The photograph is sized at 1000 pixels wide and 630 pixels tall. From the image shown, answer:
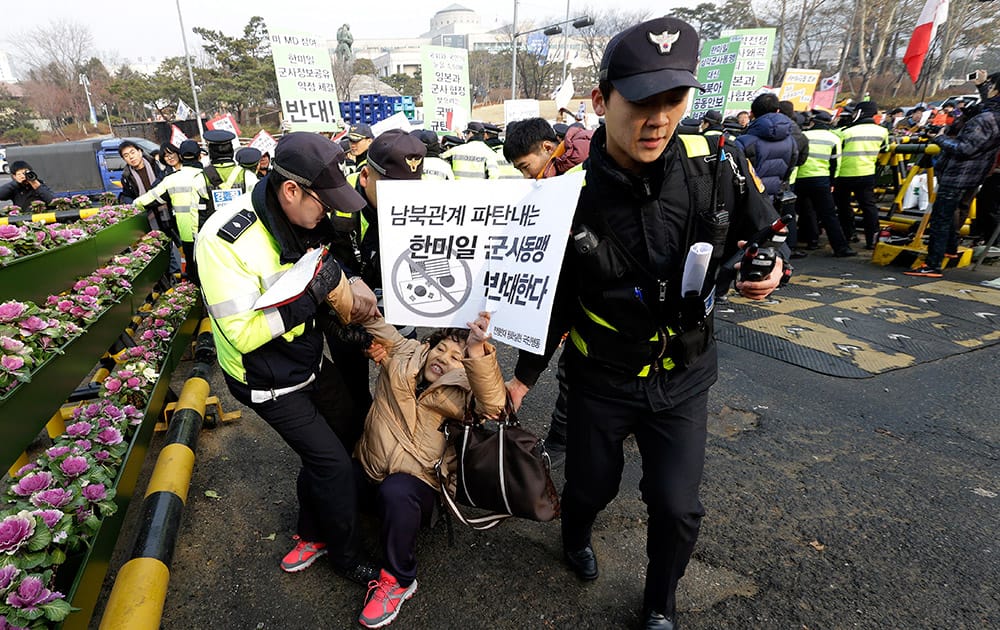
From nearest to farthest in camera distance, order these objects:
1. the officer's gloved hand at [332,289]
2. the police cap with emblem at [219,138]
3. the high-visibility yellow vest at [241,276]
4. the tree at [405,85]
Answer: the high-visibility yellow vest at [241,276]
the officer's gloved hand at [332,289]
the police cap with emblem at [219,138]
the tree at [405,85]

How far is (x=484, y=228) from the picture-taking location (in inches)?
80.0

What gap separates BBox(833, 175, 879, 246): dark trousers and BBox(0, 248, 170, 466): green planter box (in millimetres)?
8900

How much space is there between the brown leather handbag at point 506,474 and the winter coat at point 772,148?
5545 millimetres

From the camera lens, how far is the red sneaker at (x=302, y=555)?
2607 mm

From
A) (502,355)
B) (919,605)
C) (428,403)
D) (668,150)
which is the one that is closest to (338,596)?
(428,403)

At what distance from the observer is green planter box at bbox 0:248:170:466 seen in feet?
7.01

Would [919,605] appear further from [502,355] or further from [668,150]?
[502,355]

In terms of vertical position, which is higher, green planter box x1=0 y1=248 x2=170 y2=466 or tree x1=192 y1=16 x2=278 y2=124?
tree x1=192 y1=16 x2=278 y2=124

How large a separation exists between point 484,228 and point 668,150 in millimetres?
706

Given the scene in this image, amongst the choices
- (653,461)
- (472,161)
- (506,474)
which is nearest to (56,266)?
(506,474)

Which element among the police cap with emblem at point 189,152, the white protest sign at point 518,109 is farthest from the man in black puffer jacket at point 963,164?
the police cap with emblem at point 189,152

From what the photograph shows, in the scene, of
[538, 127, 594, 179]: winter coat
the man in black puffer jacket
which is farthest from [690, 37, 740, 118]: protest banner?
[538, 127, 594, 179]: winter coat

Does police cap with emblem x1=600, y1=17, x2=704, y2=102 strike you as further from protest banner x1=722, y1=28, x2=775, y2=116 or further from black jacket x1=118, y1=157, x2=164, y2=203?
protest banner x1=722, y1=28, x2=775, y2=116

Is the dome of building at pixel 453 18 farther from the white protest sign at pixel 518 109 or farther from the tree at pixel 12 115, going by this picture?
the white protest sign at pixel 518 109
